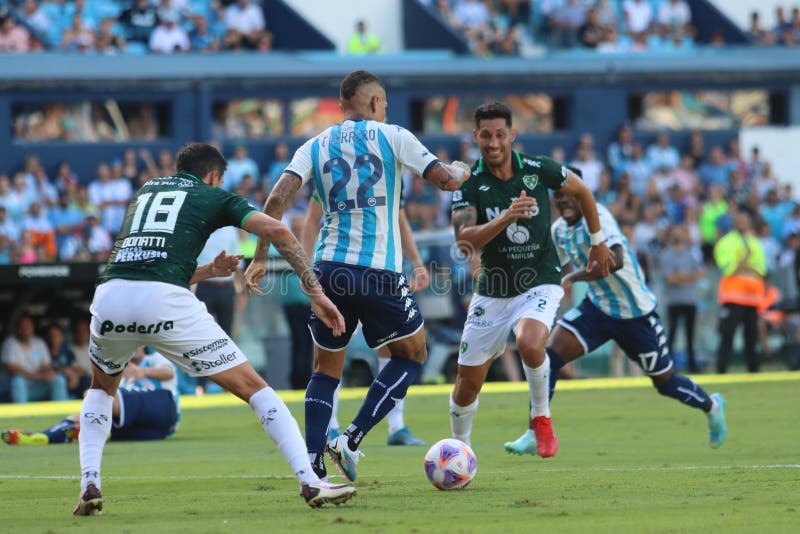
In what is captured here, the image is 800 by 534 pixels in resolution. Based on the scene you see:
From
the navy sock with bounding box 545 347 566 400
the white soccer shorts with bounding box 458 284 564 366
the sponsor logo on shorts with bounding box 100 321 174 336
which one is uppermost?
the sponsor logo on shorts with bounding box 100 321 174 336

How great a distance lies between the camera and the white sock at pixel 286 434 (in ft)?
26.1

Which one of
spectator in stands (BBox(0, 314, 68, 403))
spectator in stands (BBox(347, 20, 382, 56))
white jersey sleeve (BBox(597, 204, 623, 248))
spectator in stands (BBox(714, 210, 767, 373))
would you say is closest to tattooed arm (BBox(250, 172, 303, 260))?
white jersey sleeve (BBox(597, 204, 623, 248))

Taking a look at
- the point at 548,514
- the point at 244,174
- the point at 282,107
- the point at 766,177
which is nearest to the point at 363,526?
the point at 548,514

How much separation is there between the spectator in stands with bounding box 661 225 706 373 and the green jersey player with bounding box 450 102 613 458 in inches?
506

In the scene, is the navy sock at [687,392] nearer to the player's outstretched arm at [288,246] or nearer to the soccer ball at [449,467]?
the soccer ball at [449,467]

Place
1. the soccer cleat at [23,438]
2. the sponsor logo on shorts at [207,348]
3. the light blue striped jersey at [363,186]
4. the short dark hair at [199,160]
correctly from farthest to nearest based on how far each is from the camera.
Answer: the soccer cleat at [23,438] → the light blue striped jersey at [363,186] → the short dark hair at [199,160] → the sponsor logo on shorts at [207,348]

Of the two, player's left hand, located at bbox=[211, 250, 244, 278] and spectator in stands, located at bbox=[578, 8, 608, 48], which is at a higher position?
player's left hand, located at bbox=[211, 250, 244, 278]

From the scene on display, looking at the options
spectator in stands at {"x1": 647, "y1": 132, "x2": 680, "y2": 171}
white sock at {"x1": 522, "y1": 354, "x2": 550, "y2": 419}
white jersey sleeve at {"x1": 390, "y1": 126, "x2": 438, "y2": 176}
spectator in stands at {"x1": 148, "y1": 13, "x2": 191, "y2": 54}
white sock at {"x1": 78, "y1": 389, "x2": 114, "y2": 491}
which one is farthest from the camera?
spectator in stands at {"x1": 647, "y1": 132, "x2": 680, "y2": 171}

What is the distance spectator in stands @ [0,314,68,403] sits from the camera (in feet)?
67.6

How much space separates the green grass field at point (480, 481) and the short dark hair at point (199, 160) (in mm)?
1883

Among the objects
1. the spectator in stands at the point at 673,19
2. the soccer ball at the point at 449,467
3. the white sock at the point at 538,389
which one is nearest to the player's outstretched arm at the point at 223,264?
the soccer ball at the point at 449,467

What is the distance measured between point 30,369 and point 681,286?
32.6 feet

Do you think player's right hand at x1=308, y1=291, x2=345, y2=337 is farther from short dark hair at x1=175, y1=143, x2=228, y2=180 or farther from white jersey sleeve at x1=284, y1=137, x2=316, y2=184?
white jersey sleeve at x1=284, y1=137, x2=316, y2=184

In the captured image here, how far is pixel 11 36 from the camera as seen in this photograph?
88.8 ft
